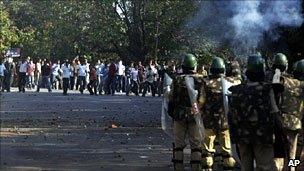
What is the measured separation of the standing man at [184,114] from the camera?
32.0ft

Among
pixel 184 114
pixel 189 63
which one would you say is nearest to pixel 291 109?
pixel 184 114

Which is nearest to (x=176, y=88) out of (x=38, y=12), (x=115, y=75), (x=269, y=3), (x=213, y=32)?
(x=269, y=3)

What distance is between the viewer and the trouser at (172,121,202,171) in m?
9.86

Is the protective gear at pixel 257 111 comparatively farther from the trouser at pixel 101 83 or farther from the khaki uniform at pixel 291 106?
the trouser at pixel 101 83

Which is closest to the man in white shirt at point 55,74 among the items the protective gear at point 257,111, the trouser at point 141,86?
the trouser at point 141,86

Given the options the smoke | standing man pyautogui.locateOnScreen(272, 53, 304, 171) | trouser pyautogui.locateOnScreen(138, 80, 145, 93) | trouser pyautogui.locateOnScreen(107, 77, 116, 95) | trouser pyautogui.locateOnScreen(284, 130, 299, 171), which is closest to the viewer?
standing man pyautogui.locateOnScreen(272, 53, 304, 171)

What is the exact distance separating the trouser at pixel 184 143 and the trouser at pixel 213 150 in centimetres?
17

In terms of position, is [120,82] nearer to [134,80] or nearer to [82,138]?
[134,80]

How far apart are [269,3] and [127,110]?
9241 millimetres

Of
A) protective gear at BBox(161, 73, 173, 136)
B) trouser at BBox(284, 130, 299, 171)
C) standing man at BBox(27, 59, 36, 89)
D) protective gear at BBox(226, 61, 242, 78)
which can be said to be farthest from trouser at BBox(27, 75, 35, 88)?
trouser at BBox(284, 130, 299, 171)

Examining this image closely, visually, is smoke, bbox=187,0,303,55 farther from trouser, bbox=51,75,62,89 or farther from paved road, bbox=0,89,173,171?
trouser, bbox=51,75,62,89

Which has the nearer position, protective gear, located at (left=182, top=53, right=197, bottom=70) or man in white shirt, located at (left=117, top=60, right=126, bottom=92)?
protective gear, located at (left=182, top=53, right=197, bottom=70)

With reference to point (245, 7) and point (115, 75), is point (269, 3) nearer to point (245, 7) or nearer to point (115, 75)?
point (245, 7)

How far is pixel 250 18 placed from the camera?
14.7m
